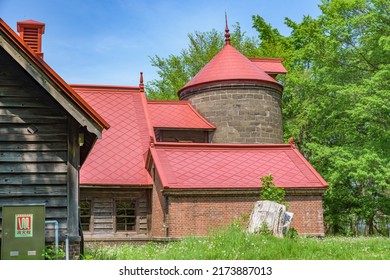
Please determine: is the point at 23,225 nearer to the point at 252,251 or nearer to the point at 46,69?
the point at 46,69

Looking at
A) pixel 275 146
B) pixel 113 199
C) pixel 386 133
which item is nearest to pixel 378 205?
pixel 386 133

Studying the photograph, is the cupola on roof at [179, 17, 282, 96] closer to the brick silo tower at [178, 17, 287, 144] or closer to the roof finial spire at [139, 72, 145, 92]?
the brick silo tower at [178, 17, 287, 144]

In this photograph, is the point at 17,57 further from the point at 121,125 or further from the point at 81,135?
the point at 121,125

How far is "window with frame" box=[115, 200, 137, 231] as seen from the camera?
24172mm

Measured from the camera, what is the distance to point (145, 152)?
86.0 ft

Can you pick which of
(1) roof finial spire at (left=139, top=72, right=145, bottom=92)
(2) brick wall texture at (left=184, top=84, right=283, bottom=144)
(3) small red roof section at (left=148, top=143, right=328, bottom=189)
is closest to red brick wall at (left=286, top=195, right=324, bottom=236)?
(3) small red roof section at (left=148, top=143, right=328, bottom=189)

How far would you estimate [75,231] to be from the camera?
466 inches

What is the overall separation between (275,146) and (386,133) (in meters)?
6.83

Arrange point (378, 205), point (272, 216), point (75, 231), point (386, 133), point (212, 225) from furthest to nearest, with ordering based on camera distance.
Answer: point (378, 205), point (386, 133), point (212, 225), point (272, 216), point (75, 231)

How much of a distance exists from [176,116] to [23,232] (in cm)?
1952

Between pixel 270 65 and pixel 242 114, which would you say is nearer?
pixel 242 114

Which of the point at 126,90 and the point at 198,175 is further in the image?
the point at 126,90

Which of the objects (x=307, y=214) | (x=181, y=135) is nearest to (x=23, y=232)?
(x=307, y=214)

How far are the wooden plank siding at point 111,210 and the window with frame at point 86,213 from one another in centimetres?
14
